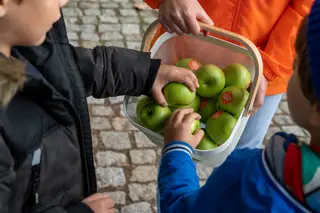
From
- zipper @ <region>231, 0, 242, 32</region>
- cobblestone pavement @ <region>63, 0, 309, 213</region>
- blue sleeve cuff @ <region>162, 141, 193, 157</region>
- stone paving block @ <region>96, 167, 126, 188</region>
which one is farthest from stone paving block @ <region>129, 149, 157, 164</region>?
blue sleeve cuff @ <region>162, 141, 193, 157</region>

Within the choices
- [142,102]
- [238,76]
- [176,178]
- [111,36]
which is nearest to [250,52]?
[238,76]

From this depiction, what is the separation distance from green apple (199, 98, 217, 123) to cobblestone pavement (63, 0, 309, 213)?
1168 mm

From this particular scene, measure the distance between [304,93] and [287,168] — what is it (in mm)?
180

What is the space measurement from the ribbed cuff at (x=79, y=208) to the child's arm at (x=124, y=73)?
0.43 m

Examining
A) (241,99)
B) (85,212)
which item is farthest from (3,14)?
(241,99)

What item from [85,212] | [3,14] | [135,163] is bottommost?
[135,163]

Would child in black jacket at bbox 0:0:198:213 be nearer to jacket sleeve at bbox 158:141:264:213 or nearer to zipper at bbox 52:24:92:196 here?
zipper at bbox 52:24:92:196

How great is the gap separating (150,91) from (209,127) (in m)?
0.29

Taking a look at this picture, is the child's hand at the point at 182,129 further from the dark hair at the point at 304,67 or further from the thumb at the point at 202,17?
the dark hair at the point at 304,67

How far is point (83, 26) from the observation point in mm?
4395

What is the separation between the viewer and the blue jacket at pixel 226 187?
975mm

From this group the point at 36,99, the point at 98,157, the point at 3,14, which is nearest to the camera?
the point at 3,14

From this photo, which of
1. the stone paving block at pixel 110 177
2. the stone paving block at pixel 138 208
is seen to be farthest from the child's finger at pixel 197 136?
the stone paving block at pixel 110 177

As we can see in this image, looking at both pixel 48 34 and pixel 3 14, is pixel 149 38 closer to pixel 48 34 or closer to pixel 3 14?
pixel 48 34
